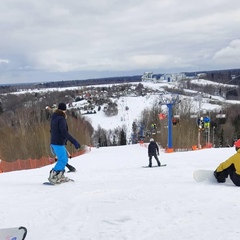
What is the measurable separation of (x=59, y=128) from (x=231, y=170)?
3465 millimetres

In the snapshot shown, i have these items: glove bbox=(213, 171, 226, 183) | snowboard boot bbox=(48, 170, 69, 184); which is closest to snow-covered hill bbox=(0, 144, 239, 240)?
glove bbox=(213, 171, 226, 183)

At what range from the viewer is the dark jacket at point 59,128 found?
22.7ft

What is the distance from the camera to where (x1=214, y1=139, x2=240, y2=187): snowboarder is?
Result: 19.5ft

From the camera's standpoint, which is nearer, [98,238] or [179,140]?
[98,238]

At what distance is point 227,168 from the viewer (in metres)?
6.21

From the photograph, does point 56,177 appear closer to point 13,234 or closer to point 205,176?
point 205,176

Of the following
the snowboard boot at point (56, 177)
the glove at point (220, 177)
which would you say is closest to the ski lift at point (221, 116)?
the glove at point (220, 177)

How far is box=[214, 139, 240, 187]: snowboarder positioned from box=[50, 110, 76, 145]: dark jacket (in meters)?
3.09

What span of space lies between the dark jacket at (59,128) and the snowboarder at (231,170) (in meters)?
3.09

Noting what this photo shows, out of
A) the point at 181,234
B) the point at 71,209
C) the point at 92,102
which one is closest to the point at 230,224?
the point at 181,234

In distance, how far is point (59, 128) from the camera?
22.9 ft

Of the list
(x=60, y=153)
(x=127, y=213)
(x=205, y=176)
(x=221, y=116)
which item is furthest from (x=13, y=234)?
(x=221, y=116)

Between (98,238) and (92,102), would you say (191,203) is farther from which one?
(92,102)

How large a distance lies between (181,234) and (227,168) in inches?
123
